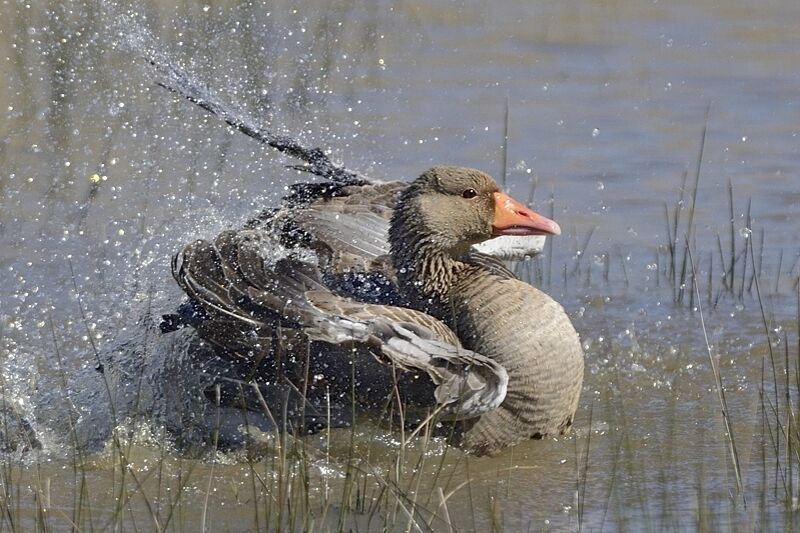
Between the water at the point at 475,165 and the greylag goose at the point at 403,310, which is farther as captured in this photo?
the water at the point at 475,165

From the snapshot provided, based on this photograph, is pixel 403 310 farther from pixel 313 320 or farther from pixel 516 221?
pixel 516 221

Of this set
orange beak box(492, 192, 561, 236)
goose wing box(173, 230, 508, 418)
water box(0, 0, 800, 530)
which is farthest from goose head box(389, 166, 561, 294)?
water box(0, 0, 800, 530)

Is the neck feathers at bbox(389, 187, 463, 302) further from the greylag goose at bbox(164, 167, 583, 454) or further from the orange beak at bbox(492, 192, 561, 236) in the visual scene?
the orange beak at bbox(492, 192, 561, 236)

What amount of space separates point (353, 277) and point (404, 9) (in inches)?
284

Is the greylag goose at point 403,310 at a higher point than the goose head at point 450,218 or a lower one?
lower

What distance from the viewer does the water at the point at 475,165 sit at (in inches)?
231

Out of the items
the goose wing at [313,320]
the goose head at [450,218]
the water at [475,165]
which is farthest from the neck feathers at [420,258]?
the water at [475,165]

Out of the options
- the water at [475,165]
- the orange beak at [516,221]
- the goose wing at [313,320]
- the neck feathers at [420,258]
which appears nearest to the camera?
the goose wing at [313,320]

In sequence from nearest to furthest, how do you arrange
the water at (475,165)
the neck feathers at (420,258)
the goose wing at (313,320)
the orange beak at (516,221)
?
the goose wing at (313,320) → the water at (475,165) → the orange beak at (516,221) → the neck feathers at (420,258)

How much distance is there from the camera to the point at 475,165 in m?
10.1

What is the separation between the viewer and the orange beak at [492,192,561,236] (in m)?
6.29

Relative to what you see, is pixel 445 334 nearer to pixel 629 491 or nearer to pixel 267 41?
pixel 629 491

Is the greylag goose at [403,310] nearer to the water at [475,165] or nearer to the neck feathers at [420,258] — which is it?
the neck feathers at [420,258]

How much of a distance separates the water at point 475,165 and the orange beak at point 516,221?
911 millimetres
